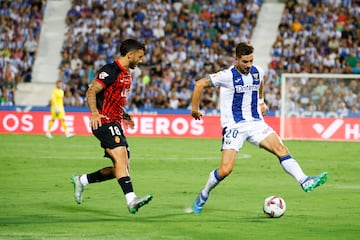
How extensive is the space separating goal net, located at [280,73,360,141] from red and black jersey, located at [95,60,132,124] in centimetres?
1885

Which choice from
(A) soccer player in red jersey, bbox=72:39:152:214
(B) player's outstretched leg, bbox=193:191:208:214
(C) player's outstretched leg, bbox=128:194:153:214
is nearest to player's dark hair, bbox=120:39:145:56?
(A) soccer player in red jersey, bbox=72:39:152:214

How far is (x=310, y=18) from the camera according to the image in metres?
38.3

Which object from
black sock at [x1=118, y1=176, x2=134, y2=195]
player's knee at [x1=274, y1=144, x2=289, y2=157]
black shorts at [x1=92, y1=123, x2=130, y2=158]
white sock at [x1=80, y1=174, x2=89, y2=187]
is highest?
black shorts at [x1=92, y1=123, x2=130, y2=158]

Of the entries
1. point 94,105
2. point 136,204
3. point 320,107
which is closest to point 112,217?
point 136,204

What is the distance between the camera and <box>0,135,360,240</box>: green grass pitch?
10.7 m

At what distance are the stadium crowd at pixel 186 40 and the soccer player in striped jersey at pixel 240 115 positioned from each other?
21.1 metres

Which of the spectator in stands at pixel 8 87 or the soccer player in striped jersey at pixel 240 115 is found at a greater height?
the soccer player in striped jersey at pixel 240 115

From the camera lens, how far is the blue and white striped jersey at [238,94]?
12.5m

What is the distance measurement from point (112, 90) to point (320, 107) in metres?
19.2

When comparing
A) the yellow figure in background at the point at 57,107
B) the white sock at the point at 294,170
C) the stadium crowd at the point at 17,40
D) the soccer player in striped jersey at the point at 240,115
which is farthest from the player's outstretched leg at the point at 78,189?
the stadium crowd at the point at 17,40

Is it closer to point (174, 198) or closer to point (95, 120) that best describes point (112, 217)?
point (95, 120)

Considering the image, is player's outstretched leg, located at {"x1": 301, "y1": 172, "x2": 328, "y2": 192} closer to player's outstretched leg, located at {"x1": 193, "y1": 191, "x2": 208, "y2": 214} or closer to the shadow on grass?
the shadow on grass

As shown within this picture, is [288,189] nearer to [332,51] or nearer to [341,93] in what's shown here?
[341,93]

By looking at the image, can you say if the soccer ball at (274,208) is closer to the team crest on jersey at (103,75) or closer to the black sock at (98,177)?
the black sock at (98,177)
